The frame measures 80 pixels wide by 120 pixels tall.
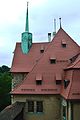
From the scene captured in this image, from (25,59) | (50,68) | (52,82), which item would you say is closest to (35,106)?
(52,82)

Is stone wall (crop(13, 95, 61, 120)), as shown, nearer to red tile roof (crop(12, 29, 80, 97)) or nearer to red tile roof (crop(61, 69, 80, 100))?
red tile roof (crop(12, 29, 80, 97))

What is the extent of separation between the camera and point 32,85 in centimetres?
3309

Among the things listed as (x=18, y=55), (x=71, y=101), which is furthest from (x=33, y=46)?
(x=71, y=101)

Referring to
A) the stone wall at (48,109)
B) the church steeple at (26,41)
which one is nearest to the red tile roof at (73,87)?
the stone wall at (48,109)

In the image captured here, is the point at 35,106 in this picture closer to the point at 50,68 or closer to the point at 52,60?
the point at 50,68

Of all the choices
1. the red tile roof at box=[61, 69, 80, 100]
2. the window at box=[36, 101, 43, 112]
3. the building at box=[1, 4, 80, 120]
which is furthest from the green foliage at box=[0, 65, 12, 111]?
the red tile roof at box=[61, 69, 80, 100]

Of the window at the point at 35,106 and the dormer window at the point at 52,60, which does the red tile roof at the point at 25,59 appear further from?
the window at the point at 35,106

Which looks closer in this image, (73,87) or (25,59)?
Result: (73,87)

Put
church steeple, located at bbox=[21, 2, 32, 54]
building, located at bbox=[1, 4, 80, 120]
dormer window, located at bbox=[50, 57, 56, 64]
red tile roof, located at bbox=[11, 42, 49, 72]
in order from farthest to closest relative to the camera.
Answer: church steeple, located at bbox=[21, 2, 32, 54], red tile roof, located at bbox=[11, 42, 49, 72], dormer window, located at bbox=[50, 57, 56, 64], building, located at bbox=[1, 4, 80, 120]

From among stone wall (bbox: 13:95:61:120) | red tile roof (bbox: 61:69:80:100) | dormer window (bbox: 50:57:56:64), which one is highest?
dormer window (bbox: 50:57:56:64)

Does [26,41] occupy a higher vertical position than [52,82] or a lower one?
higher

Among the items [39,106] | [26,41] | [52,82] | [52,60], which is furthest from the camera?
[26,41]

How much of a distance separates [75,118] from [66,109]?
2015 millimetres

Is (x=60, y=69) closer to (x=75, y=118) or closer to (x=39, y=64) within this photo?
(x=39, y=64)
